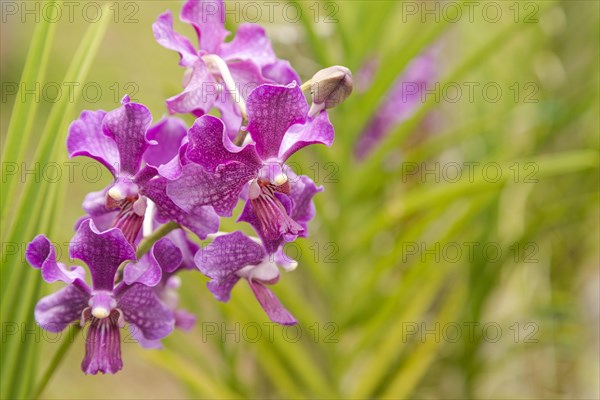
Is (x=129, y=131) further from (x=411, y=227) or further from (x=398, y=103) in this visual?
(x=398, y=103)

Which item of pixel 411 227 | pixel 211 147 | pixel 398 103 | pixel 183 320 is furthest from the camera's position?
pixel 398 103

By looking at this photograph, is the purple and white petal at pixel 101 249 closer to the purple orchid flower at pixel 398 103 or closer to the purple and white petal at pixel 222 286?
the purple and white petal at pixel 222 286

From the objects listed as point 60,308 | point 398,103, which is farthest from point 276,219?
point 398,103

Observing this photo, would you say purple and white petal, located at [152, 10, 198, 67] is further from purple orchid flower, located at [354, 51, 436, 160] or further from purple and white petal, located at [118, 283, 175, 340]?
A: purple orchid flower, located at [354, 51, 436, 160]

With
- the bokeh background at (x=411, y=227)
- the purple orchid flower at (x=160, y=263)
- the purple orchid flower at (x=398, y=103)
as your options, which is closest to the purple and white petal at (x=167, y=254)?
the purple orchid flower at (x=160, y=263)

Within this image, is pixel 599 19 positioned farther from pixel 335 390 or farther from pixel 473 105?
pixel 335 390

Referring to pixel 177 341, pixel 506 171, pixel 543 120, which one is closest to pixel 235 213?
pixel 177 341
